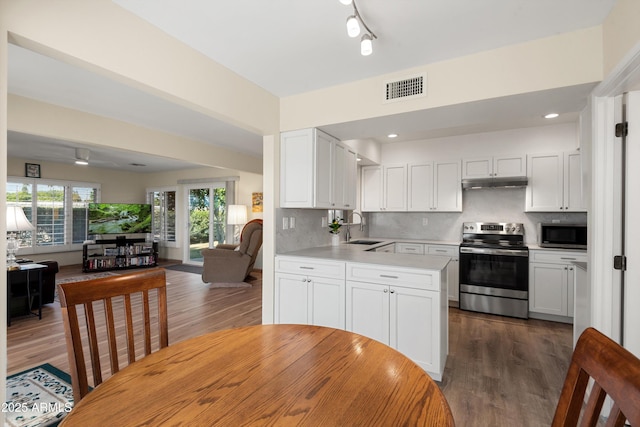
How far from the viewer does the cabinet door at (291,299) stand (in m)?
2.82

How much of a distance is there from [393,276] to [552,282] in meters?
2.49

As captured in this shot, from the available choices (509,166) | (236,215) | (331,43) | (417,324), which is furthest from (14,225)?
(509,166)

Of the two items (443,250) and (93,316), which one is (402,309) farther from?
(443,250)

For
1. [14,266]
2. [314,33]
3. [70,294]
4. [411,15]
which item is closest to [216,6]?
[314,33]

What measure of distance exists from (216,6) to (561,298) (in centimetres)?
439

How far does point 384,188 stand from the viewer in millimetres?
5004

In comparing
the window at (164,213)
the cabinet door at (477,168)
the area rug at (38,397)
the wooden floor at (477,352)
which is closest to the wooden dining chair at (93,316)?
the area rug at (38,397)

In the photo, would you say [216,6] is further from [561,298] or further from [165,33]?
[561,298]

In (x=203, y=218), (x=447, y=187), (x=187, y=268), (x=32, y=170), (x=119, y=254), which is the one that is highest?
(x=32, y=170)

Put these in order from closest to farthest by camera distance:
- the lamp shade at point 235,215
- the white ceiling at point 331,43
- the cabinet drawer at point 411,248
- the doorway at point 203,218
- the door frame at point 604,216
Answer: the white ceiling at point 331,43, the door frame at point 604,216, the cabinet drawer at point 411,248, the lamp shade at point 235,215, the doorway at point 203,218

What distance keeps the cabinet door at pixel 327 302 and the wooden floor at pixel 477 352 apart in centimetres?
91

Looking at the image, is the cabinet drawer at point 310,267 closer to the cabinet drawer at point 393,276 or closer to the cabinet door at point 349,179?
the cabinet drawer at point 393,276

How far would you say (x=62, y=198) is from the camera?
22.8 ft

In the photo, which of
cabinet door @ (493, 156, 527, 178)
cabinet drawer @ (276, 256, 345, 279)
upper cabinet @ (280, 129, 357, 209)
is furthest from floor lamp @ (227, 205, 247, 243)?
cabinet door @ (493, 156, 527, 178)
